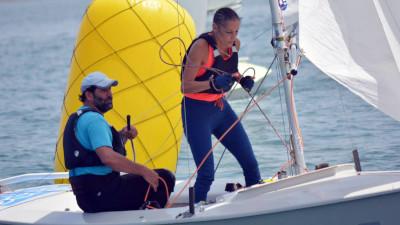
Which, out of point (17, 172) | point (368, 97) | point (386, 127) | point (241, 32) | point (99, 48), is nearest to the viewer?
point (368, 97)

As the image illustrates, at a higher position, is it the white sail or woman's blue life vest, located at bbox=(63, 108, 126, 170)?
the white sail

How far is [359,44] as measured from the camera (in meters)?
4.65

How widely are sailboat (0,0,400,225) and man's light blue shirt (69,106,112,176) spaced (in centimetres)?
20

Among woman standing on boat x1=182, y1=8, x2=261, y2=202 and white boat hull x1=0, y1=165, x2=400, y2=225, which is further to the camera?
woman standing on boat x1=182, y1=8, x2=261, y2=202

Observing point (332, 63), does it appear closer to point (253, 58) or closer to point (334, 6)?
point (334, 6)

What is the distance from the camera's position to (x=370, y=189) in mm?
4270

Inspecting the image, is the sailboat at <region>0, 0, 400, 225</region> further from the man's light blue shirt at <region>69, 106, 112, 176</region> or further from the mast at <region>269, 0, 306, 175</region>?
the man's light blue shirt at <region>69, 106, 112, 176</region>

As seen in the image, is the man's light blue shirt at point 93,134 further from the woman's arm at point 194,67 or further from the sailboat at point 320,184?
the woman's arm at point 194,67

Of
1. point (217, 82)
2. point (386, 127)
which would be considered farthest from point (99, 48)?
point (386, 127)

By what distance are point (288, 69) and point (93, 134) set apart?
106 cm

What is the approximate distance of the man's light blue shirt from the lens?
439cm

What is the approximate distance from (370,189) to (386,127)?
458 centimetres

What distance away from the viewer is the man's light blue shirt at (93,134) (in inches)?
173

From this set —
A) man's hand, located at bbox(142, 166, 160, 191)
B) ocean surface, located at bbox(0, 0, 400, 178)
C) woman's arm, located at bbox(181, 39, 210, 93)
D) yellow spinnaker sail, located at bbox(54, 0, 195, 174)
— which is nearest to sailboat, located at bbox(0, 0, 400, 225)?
man's hand, located at bbox(142, 166, 160, 191)
